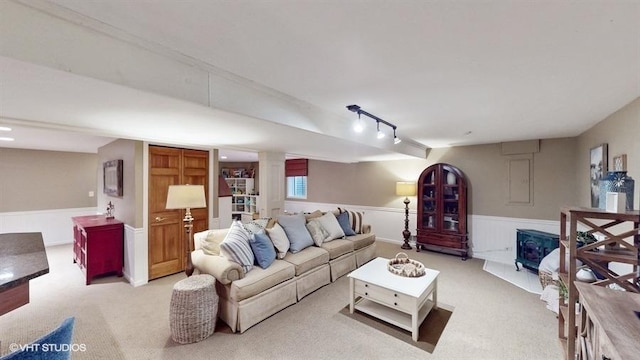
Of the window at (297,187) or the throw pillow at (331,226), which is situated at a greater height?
the window at (297,187)

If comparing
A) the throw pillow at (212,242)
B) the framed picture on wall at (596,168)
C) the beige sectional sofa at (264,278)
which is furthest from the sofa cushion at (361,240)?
the framed picture on wall at (596,168)

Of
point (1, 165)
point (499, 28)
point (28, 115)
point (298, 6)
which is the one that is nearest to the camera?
point (298, 6)

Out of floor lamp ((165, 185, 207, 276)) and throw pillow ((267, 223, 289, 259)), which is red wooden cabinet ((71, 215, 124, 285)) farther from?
throw pillow ((267, 223, 289, 259))

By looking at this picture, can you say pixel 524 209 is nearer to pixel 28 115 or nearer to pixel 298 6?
pixel 298 6

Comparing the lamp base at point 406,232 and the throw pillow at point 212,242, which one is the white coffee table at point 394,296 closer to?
the throw pillow at point 212,242

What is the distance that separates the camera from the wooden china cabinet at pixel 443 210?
179 inches

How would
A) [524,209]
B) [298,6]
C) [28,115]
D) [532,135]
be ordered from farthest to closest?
[524,209]
[532,135]
[28,115]
[298,6]

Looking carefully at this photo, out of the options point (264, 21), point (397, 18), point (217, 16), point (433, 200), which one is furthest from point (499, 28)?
point (433, 200)

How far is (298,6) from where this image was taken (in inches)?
40.9

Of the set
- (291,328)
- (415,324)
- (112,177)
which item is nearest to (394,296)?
(415,324)

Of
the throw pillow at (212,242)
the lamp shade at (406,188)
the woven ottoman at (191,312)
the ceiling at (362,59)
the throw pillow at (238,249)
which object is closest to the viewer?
the ceiling at (362,59)

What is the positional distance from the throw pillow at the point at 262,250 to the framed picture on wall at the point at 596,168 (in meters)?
3.67

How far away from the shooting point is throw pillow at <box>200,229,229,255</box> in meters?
2.90

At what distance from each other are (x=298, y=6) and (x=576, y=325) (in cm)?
254
